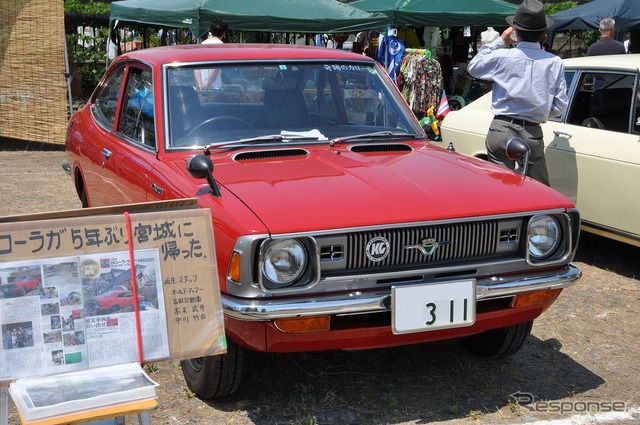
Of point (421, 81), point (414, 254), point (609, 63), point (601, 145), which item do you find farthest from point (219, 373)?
point (421, 81)

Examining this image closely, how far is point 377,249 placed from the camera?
11.6ft

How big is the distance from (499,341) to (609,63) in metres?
2.99

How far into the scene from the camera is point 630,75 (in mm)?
6164

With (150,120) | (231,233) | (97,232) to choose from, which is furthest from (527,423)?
(150,120)

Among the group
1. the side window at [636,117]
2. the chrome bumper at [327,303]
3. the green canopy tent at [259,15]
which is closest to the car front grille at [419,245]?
the chrome bumper at [327,303]

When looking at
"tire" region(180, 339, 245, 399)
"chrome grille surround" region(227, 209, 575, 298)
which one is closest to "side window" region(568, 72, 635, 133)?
"chrome grille surround" region(227, 209, 575, 298)

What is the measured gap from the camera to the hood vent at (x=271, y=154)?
13.8 ft

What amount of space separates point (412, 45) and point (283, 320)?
42.7 feet

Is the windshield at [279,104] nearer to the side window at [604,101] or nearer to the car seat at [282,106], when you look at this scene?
the car seat at [282,106]

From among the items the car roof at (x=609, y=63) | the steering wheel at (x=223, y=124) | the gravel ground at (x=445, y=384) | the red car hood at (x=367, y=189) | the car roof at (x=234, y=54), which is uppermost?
the car roof at (x=234, y=54)

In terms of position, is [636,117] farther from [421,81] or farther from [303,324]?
[421,81]

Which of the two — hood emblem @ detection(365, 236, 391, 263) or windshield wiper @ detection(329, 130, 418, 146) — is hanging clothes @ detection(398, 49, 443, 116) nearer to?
windshield wiper @ detection(329, 130, 418, 146)

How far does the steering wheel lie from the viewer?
4.44m

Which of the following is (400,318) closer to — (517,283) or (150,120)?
(517,283)
